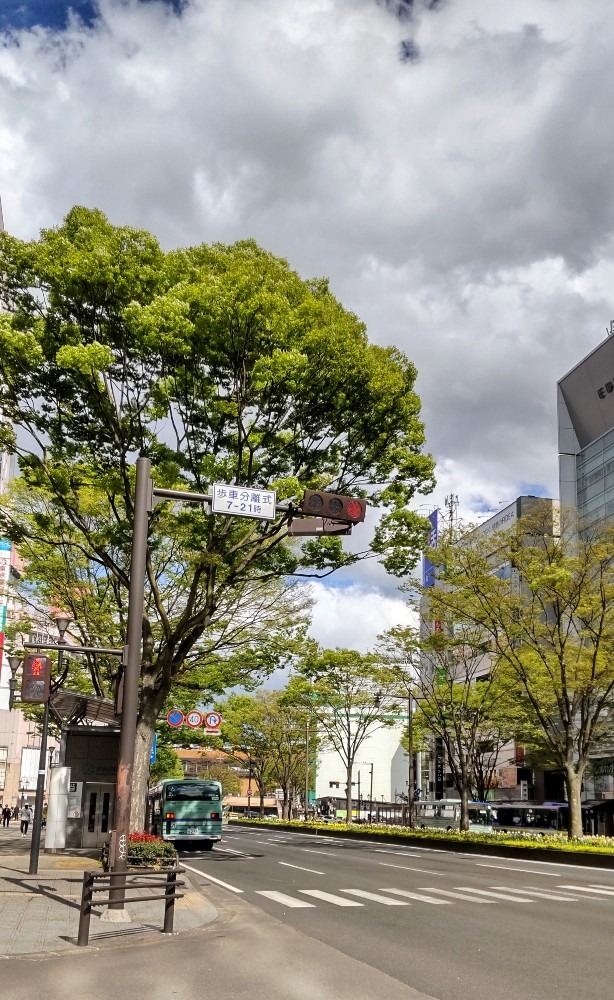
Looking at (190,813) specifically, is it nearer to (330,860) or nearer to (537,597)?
(330,860)

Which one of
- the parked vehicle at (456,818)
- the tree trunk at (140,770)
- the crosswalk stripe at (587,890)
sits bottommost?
the parked vehicle at (456,818)

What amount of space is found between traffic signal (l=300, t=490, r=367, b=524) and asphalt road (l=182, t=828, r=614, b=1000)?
571 cm

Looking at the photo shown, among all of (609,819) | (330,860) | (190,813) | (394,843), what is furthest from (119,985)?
(609,819)

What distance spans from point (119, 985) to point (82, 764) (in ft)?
70.7

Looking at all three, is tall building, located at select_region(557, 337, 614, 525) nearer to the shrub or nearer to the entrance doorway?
the entrance doorway

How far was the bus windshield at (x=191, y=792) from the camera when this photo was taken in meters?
36.0

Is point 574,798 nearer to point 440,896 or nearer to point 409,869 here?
point 409,869

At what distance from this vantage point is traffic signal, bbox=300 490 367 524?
1287cm

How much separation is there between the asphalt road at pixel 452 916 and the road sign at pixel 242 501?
6266 mm

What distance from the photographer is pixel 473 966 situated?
9555 millimetres

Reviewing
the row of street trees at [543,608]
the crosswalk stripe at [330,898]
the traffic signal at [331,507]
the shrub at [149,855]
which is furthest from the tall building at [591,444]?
the traffic signal at [331,507]

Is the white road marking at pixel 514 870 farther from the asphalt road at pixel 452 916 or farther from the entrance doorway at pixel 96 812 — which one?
the entrance doorway at pixel 96 812

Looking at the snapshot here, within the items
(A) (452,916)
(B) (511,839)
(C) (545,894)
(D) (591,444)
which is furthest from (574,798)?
(D) (591,444)

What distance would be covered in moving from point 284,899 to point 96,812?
1475cm
